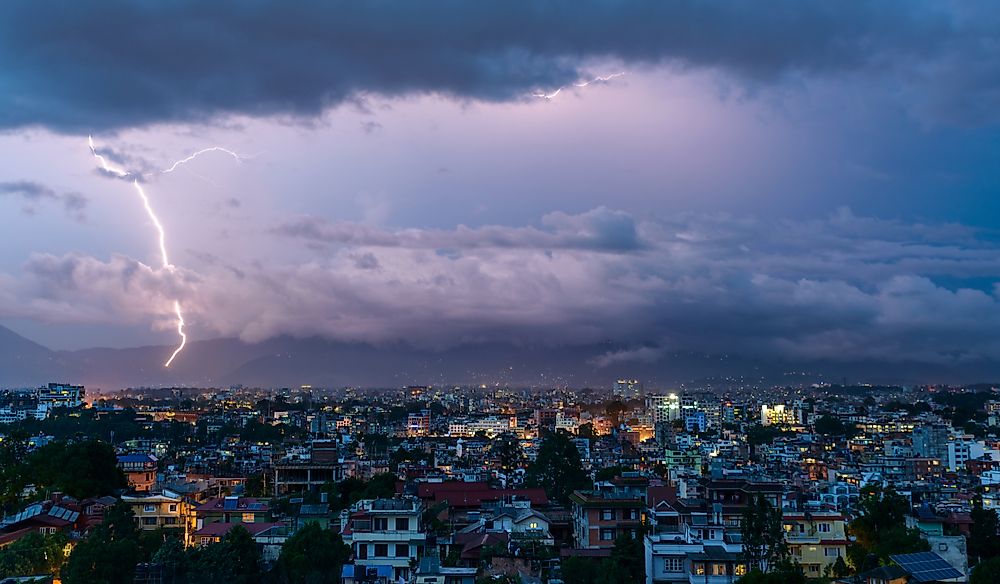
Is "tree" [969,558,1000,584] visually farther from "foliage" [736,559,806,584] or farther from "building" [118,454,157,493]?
"building" [118,454,157,493]

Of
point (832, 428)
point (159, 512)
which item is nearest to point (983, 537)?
point (159, 512)

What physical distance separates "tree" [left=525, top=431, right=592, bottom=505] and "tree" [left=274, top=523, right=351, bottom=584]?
17249mm

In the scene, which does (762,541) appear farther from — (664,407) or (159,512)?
(664,407)

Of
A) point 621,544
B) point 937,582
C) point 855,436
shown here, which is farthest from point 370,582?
point 855,436

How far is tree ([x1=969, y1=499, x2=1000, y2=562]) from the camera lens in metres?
29.2

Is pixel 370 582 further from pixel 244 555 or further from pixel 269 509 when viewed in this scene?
pixel 269 509

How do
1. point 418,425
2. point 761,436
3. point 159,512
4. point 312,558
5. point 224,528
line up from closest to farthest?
point 312,558 → point 224,528 → point 159,512 → point 761,436 → point 418,425

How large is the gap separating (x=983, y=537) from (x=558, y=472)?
18.7 metres

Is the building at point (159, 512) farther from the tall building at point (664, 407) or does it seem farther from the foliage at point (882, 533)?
the tall building at point (664, 407)

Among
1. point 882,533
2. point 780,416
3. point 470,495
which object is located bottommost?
point 882,533

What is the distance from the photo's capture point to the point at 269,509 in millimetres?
34219

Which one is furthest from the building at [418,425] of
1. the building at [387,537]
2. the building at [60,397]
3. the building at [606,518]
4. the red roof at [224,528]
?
the building at [387,537]

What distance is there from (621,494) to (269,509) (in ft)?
38.7

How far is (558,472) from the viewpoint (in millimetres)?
44250
